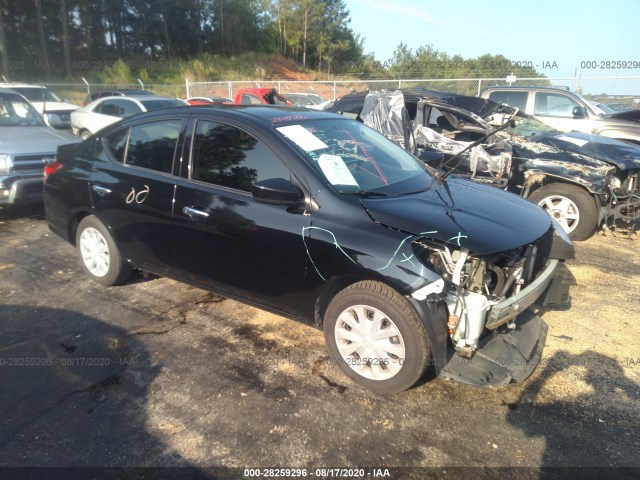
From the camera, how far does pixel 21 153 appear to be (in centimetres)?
592

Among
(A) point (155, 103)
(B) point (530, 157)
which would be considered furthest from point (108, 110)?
(B) point (530, 157)

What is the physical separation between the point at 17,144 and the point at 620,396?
726 cm

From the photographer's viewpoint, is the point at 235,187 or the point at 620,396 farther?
the point at 235,187

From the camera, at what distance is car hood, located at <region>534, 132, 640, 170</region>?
5.49m

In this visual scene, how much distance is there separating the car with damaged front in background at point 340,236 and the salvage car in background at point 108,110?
762cm

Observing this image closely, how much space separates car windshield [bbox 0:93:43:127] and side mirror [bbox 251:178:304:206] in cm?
619

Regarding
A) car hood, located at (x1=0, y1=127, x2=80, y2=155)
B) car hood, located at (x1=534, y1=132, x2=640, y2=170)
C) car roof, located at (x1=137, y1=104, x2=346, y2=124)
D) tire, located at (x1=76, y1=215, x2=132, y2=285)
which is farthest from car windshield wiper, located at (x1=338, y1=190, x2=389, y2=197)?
car hood, located at (x1=0, y1=127, x2=80, y2=155)

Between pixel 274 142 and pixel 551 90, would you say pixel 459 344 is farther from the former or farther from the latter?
pixel 551 90

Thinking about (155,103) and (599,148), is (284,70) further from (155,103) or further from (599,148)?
(599,148)

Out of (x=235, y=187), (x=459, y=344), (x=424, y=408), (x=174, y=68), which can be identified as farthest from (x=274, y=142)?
(x=174, y=68)

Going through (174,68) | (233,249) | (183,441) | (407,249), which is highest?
(174,68)

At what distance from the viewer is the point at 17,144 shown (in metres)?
6.06

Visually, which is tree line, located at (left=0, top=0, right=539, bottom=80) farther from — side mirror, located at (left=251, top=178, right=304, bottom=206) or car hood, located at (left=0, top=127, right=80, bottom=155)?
side mirror, located at (left=251, top=178, right=304, bottom=206)

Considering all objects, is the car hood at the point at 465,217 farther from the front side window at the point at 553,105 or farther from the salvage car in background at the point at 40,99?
the salvage car in background at the point at 40,99
